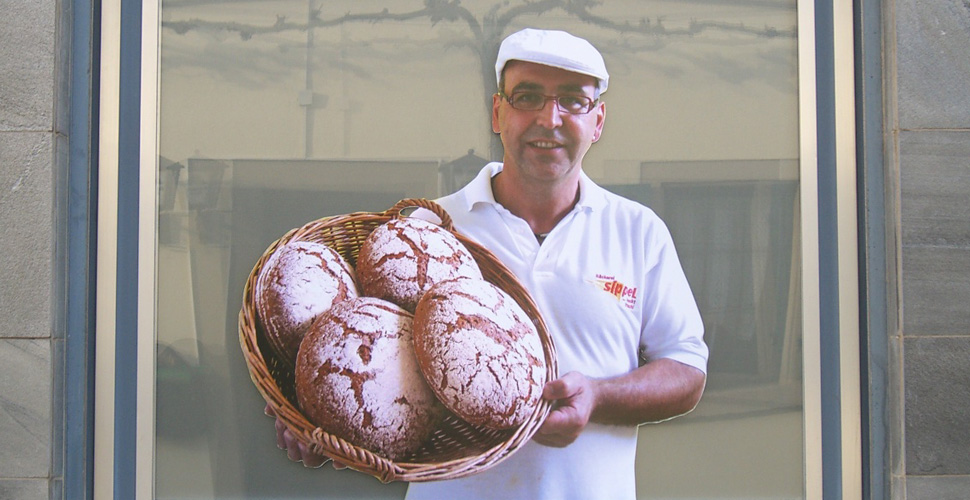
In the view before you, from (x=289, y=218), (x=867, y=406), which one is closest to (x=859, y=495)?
(x=867, y=406)

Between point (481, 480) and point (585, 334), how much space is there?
803 mm

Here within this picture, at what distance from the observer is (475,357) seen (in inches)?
127

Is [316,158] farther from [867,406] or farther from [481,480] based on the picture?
[867,406]

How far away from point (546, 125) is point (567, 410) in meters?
1.29

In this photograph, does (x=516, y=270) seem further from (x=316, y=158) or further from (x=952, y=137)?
(x=952, y=137)

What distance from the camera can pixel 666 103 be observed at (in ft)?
12.2

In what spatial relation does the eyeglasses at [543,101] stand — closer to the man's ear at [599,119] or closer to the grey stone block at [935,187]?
the man's ear at [599,119]

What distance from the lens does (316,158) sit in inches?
145

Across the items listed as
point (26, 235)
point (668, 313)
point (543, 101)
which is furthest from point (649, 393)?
point (26, 235)

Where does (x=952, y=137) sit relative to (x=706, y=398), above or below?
above

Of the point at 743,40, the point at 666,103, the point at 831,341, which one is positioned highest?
the point at 743,40

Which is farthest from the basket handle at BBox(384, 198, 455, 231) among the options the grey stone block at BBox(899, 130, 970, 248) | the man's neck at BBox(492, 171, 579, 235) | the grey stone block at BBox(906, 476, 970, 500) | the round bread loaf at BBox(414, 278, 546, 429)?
the grey stone block at BBox(906, 476, 970, 500)

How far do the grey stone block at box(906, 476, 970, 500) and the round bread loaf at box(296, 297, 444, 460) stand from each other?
2.15 m

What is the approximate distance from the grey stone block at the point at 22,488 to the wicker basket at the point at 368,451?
41.5 inches
